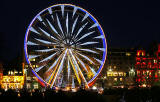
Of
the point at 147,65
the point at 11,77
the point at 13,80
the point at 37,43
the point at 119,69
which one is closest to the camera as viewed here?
the point at 37,43

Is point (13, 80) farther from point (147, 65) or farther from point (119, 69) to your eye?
point (147, 65)

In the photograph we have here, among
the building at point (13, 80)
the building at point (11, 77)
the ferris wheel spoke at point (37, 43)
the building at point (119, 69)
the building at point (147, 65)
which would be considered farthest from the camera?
the building at point (147, 65)

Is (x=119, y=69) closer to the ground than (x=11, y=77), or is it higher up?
higher up

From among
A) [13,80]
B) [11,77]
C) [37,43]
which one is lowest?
[13,80]

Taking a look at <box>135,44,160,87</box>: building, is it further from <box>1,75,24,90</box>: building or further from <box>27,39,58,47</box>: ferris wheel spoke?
<box>27,39,58,47</box>: ferris wheel spoke

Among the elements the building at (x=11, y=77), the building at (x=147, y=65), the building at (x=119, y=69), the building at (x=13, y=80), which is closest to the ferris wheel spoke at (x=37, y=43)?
the building at (x=11, y=77)

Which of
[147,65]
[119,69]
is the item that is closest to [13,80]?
[119,69]

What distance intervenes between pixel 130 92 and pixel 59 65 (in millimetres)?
12315

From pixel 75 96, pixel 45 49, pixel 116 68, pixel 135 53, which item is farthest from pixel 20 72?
pixel 75 96

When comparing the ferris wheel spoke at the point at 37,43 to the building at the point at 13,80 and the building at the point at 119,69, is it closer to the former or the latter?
the building at the point at 13,80

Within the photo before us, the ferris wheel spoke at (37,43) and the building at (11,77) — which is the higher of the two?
the ferris wheel spoke at (37,43)

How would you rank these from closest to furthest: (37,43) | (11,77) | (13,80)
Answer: (37,43), (11,77), (13,80)

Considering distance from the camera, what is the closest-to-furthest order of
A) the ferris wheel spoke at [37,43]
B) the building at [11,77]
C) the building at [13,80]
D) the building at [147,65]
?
1. the ferris wheel spoke at [37,43]
2. the building at [11,77]
3. the building at [13,80]
4. the building at [147,65]

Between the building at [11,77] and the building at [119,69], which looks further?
the building at [119,69]
